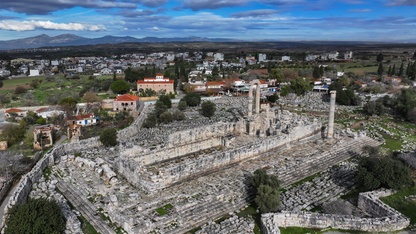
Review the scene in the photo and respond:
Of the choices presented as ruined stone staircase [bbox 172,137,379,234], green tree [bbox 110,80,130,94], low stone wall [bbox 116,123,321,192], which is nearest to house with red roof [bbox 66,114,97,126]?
low stone wall [bbox 116,123,321,192]

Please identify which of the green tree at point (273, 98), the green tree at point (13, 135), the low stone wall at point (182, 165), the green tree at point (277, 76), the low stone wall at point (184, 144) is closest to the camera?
the low stone wall at point (182, 165)

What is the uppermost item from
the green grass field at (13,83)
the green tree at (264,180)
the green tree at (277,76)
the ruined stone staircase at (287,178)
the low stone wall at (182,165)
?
the green tree at (277,76)

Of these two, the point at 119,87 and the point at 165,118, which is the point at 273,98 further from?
the point at 119,87

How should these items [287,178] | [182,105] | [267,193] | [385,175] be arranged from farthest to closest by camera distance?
[182,105]
[287,178]
[385,175]
[267,193]

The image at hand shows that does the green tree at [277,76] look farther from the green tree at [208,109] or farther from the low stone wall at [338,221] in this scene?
the low stone wall at [338,221]

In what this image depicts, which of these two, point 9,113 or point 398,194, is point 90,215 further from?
point 9,113

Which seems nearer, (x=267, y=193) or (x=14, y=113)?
(x=267, y=193)

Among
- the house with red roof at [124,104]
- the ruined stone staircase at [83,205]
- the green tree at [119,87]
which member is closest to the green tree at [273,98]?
the house with red roof at [124,104]

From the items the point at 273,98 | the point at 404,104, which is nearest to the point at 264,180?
the point at 404,104
